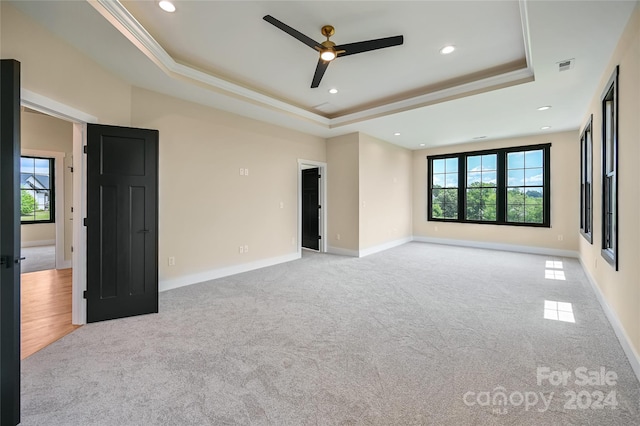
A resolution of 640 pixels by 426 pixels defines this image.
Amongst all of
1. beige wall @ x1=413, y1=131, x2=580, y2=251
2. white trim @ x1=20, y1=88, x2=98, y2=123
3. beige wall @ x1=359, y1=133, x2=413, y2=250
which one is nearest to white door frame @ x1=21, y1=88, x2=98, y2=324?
white trim @ x1=20, y1=88, x2=98, y2=123

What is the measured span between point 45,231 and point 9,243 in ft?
25.5

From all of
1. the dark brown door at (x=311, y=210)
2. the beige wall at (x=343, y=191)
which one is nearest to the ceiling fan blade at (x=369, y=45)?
the beige wall at (x=343, y=191)

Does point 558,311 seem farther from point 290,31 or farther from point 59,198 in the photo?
point 59,198

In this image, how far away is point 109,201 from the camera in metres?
2.99

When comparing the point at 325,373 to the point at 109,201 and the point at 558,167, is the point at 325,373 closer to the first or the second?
the point at 109,201

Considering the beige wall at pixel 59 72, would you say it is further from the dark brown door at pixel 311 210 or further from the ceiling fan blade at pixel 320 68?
the dark brown door at pixel 311 210

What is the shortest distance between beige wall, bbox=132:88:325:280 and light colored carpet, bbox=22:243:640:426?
866 millimetres

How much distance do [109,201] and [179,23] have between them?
203 centimetres

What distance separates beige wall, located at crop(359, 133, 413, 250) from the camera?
6391 millimetres

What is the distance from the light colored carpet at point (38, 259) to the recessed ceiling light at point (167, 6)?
4.98 meters

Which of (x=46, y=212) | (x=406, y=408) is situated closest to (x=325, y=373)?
(x=406, y=408)

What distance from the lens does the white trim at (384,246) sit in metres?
6.41

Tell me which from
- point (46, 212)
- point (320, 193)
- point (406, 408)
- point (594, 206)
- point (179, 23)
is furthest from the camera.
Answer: point (46, 212)

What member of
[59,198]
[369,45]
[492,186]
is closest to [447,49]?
[369,45]
